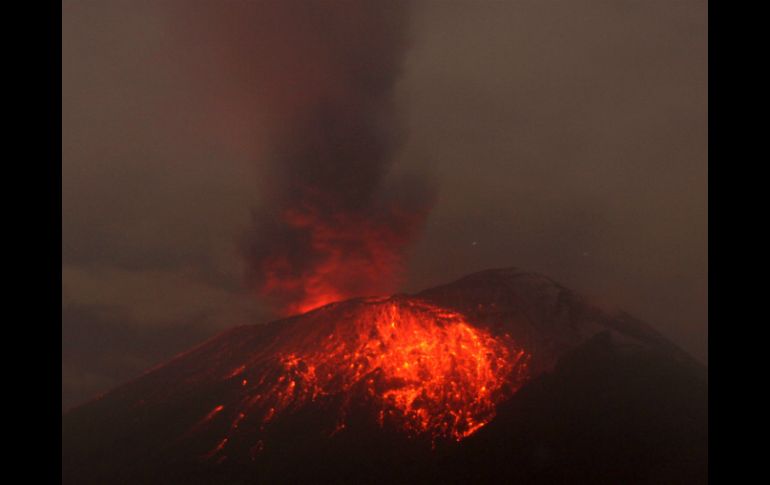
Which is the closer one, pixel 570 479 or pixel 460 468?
pixel 570 479

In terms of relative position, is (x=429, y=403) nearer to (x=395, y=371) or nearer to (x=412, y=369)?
(x=412, y=369)

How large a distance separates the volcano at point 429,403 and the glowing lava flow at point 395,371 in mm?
193

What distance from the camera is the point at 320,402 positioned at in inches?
2520

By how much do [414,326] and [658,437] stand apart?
31450mm

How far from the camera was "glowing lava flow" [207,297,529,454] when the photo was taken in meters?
60.3

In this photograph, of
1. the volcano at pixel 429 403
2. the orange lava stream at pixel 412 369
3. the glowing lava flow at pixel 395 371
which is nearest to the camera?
the volcano at pixel 429 403

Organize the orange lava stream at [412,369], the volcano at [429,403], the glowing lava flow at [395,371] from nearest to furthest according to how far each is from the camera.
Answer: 1. the volcano at [429,403]
2. the orange lava stream at [412,369]
3. the glowing lava flow at [395,371]

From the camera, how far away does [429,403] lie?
61.0 m

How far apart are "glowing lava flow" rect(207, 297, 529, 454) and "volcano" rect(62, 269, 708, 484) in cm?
19

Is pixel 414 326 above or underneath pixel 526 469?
above

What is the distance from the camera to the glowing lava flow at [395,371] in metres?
60.3

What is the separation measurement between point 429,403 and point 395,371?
6.57 metres
